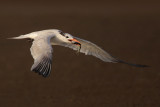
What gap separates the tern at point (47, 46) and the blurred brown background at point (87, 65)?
2364mm

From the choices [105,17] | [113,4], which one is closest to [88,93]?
[105,17]

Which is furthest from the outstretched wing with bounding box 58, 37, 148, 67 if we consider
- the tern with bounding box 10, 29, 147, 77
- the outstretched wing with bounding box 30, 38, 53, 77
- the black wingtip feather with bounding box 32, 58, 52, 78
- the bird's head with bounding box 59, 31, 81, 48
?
the black wingtip feather with bounding box 32, 58, 52, 78

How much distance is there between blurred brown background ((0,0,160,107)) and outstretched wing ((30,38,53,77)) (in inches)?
136

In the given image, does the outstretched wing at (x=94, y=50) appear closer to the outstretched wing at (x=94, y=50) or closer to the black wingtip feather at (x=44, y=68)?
the outstretched wing at (x=94, y=50)

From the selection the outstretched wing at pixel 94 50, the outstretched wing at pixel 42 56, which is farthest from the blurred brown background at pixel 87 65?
the outstretched wing at pixel 42 56

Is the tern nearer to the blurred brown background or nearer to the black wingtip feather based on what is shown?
the black wingtip feather

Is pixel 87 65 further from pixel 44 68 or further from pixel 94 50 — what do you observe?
pixel 44 68

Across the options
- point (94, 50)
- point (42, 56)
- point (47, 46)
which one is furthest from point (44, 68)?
point (94, 50)

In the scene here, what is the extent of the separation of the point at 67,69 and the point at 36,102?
3.36m

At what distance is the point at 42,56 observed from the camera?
251 inches

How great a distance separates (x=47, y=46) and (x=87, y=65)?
7.48 meters

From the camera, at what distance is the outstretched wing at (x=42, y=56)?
6.06 m

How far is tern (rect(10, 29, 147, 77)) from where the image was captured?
243 inches

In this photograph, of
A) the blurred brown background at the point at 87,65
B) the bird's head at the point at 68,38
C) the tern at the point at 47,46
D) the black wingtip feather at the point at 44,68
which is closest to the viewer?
the black wingtip feather at the point at 44,68
